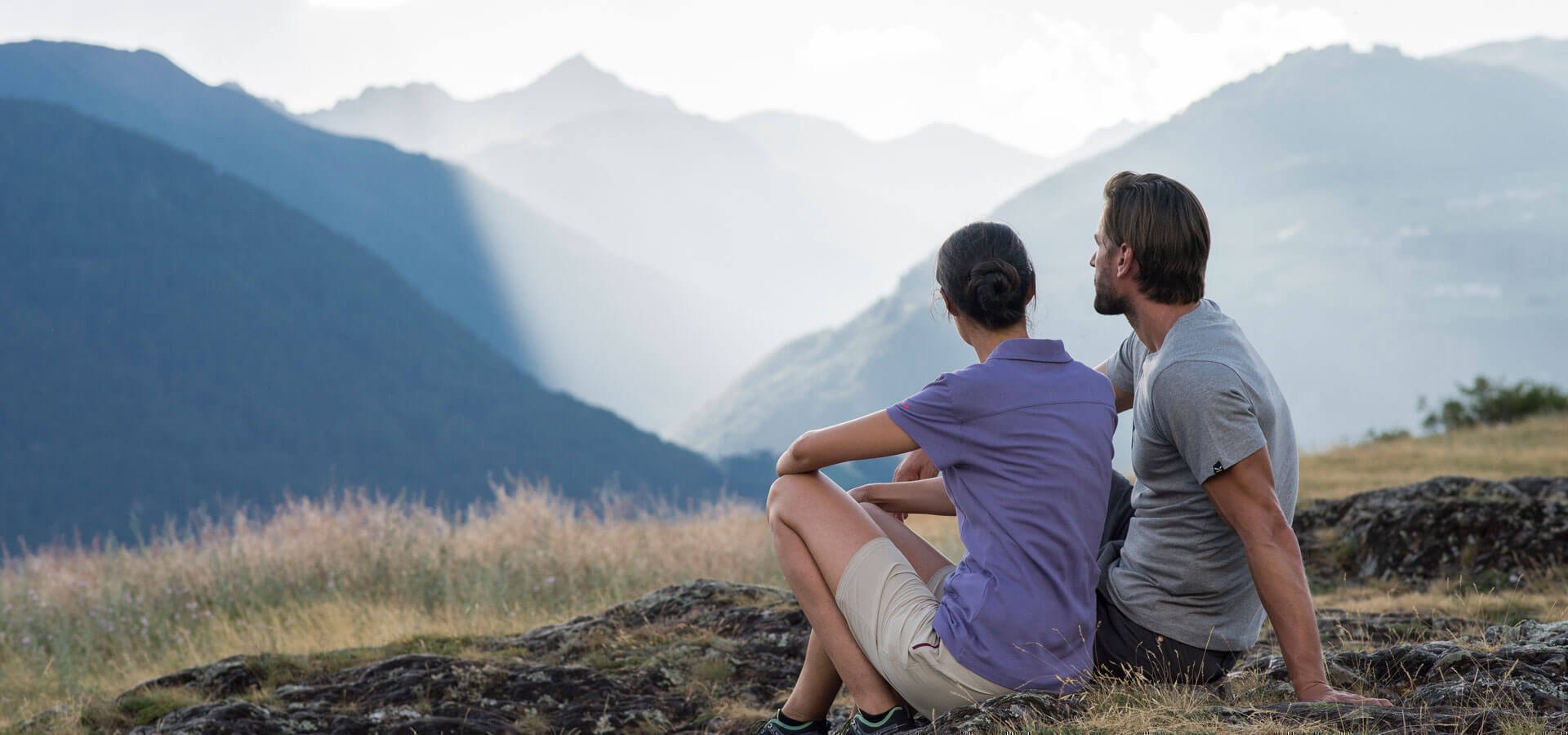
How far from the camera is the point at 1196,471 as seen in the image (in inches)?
117

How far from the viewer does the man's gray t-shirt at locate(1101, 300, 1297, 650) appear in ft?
9.61

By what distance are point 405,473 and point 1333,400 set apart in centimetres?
12809

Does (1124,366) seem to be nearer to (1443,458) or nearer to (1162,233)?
(1162,233)

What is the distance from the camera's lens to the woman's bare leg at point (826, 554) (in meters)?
3.25

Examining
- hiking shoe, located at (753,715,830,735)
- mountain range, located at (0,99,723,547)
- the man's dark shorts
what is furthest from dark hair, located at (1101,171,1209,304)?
mountain range, located at (0,99,723,547)

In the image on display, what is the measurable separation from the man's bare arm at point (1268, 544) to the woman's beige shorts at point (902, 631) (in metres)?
0.72

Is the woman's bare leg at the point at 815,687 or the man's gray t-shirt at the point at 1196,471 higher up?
the man's gray t-shirt at the point at 1196,471

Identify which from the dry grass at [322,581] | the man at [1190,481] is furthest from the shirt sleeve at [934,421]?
the dry grass at [322,581]

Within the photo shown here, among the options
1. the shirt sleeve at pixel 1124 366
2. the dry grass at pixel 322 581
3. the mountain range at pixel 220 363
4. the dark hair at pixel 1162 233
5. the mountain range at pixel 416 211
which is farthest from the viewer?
the mountain range at pixel 416 211

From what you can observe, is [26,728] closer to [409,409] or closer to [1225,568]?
[1225,568]

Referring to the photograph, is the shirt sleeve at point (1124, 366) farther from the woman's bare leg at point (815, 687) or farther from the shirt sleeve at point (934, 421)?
the woman's bare leg at point (815, 687)

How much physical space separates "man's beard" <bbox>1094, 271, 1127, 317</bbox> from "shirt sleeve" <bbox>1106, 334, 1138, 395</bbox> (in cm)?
31

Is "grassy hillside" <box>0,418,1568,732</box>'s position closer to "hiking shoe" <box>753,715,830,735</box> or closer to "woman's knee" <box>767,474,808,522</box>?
"hiking shoe" <box>753,715,830,735</box>

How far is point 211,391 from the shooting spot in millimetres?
102750
